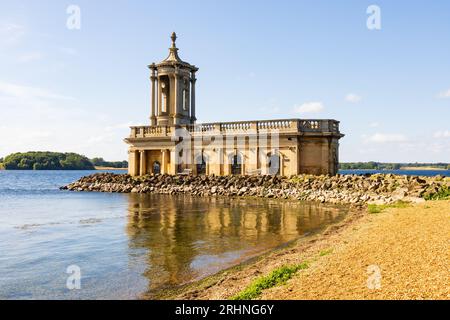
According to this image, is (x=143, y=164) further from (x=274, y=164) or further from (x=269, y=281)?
(x=269, y=281)

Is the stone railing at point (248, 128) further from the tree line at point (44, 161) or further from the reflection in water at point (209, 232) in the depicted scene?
the tree line at point (44, 161)

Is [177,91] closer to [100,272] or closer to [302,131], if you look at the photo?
[302,131]

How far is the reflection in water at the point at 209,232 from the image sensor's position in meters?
10.9

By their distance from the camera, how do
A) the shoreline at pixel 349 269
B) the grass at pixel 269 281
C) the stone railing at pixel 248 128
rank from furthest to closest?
1. the stone railing at pixel 248 128
2. the grass at pixel 269 281
3. the shoreline at pixel 349 269

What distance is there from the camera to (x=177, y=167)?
137 ft

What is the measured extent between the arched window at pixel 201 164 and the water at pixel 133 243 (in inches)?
617

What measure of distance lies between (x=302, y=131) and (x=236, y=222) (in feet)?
58.1

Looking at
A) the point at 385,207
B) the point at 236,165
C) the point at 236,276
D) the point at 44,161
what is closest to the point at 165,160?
the point at 236,165

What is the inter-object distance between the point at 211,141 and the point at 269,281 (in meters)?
31.5

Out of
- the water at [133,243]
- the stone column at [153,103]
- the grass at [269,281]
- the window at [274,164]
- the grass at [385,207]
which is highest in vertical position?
the stone column at [153,103]

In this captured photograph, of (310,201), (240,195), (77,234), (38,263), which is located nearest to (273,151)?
(240,195)

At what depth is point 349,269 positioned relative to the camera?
8398 millimetres

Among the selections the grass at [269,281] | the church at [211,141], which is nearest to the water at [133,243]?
the grass at [269,281]

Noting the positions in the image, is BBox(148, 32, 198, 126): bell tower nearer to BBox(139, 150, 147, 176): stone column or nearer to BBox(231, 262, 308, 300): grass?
BBox(139, 150, 147, 176): stone column
